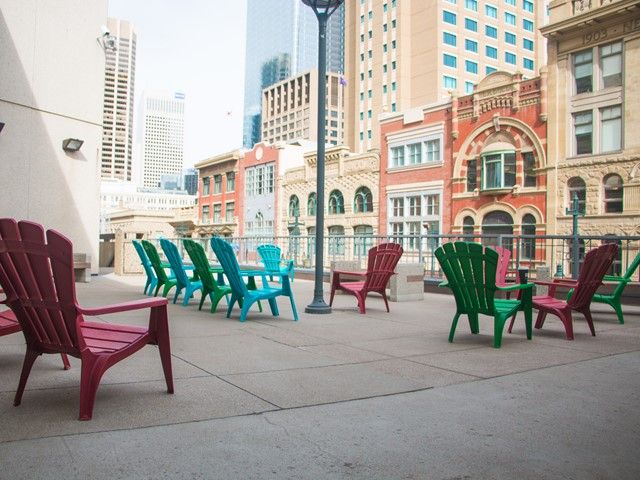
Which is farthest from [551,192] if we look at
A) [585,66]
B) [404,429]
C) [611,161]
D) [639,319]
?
[404,429]

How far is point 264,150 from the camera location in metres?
61.7

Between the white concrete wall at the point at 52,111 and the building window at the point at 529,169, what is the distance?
1148 inches

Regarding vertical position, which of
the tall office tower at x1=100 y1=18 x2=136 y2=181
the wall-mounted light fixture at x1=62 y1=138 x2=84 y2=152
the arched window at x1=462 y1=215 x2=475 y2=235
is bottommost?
the arched window at x1=462 y1=215 x2=475 y2=235

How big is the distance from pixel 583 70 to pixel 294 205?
2944cm

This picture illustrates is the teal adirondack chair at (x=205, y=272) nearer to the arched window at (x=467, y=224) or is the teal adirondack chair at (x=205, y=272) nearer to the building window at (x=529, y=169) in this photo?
the building window at (x=529, y=169)

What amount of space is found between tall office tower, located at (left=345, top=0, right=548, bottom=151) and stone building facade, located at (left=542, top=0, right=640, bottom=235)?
31287 millimetres

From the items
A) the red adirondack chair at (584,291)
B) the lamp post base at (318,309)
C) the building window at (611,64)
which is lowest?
the lamp post base at (318,309)

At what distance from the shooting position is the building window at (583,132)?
35938 millimetres

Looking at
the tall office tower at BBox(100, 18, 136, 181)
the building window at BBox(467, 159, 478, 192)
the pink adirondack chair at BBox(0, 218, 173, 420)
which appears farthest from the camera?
the tall office tower at BBox(100, 18, 136, 181)

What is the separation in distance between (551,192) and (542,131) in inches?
159

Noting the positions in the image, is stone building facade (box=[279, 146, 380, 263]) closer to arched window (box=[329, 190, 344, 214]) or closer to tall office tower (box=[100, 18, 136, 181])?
arched window (box=[329, 190, 344, 214])

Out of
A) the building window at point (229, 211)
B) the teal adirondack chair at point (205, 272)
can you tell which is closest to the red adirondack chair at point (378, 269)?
the teal adirondack chair at point (205, 272)

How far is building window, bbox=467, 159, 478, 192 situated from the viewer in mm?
41513

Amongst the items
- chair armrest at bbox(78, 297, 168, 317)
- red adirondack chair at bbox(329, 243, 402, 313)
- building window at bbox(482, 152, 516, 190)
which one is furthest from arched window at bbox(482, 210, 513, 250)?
chair armrest at bbox(78, 297, 168, 317)
